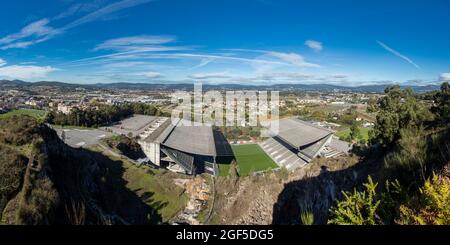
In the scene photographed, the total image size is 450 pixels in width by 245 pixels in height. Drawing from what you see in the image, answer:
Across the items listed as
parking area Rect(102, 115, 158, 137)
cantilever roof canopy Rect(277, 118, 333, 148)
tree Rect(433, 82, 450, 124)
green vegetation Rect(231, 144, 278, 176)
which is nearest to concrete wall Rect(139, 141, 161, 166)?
parking area Rect(102, 115, 158, 137)

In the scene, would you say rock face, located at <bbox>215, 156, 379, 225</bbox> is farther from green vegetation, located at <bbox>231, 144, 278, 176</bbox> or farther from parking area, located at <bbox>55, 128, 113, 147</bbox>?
parking area, located at <bbox>55, 128, 113, 147</bbox>

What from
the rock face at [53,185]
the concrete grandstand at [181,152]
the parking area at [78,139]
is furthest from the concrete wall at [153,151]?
the rock face at [53,185]

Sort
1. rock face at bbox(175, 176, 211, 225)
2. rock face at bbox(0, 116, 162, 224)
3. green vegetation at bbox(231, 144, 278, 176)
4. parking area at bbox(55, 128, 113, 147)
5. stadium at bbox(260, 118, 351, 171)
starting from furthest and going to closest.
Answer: stadium at bbox(260, 118, 351, 171)
green vegetation at bbox(231, 144, 278, 176)
parking area at bbox(55, 128, 113, 147)
rock face at bbox(175, 176, 211, 225)
rock face at bbox(0, 116, 162, 224)

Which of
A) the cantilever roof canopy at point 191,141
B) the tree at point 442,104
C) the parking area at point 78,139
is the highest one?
the tree at point 442,104

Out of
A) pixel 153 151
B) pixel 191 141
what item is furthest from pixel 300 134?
pixel 153 151

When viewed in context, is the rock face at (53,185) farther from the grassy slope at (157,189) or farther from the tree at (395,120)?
the tree at (395,120)
